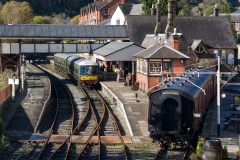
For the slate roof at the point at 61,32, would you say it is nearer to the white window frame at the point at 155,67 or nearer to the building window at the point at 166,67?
the white window frame at the point at 155,67

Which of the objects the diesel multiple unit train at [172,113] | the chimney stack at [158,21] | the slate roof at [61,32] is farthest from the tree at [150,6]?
the diesel multiple unit train at [172,113]

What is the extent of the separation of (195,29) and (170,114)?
3441 cm

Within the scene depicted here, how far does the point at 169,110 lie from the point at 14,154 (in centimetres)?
609

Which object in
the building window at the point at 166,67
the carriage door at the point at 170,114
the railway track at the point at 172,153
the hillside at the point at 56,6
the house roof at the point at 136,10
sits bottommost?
the railway track at the point at 172,153

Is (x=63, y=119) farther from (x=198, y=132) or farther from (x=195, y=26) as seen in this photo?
(x=195, y=26)

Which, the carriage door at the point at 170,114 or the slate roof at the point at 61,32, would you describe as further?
the slate roof at the point at 61,32

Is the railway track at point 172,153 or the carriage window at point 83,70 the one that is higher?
the carriage window at point 83,70

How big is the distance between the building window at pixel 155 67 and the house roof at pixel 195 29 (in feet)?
45.0

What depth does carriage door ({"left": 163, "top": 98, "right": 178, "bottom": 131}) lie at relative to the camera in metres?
17.1

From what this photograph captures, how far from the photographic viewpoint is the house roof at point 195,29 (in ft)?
157

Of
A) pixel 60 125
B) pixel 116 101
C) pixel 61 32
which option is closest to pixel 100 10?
pixel 61 32

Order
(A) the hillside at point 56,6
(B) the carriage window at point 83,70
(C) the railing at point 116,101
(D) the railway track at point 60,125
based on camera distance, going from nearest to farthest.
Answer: (D) the railway track at point 60,125 → (C) the railing at point 116,101 → (B) the carriage window at point 83,70 → (A) the hillside at point 56,6

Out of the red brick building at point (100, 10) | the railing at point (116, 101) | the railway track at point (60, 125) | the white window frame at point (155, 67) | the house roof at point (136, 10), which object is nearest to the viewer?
the railway track at point (60, 125)

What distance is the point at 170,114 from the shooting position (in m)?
17.2
